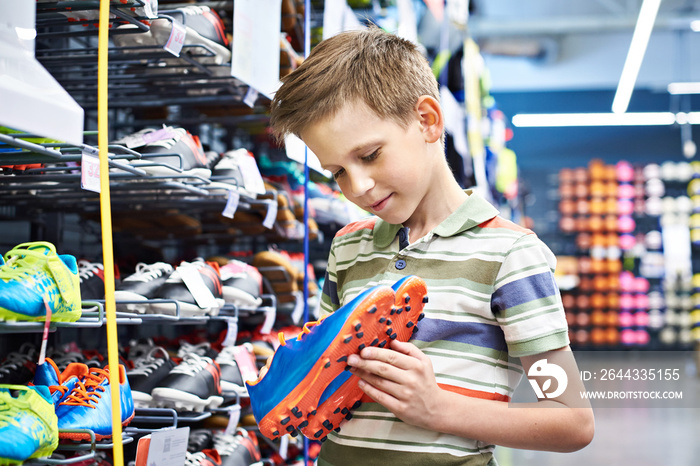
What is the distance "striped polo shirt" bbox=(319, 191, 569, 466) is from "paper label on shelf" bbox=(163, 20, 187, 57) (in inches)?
28.1

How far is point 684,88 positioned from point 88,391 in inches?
484

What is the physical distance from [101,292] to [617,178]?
11226mm

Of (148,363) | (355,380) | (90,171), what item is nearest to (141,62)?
(90,171)

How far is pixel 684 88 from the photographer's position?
11461mm

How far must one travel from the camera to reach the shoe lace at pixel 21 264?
1.13 metres

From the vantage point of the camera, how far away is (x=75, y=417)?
125cm

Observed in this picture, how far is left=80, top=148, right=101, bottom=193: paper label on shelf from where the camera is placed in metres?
1.14

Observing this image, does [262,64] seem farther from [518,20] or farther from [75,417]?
[518,20]

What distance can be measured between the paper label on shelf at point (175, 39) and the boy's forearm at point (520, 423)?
37.8 inches

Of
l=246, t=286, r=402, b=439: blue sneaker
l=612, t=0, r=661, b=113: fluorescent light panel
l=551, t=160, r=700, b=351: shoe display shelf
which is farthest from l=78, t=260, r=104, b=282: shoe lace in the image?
l=551, t=160, r=700, b=351: shoe display shelf

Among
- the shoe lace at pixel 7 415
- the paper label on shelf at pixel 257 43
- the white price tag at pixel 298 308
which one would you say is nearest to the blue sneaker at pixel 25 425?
the shoe lace at pixel 7 415

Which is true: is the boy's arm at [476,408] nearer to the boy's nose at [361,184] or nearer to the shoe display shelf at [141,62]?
the boy's nose at [361,184]

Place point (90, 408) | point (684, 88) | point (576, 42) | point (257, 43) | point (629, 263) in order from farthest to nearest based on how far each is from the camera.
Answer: point (684, 88), point (629, 263), point (576, 42), point (257, 43), point (90, 408)

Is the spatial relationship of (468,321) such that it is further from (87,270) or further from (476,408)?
(87,270)
